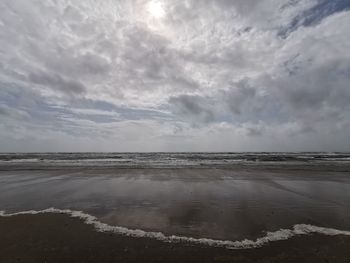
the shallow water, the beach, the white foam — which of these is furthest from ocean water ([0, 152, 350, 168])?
the white foam

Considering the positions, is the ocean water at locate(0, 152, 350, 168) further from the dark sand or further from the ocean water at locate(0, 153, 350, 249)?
the dark sand

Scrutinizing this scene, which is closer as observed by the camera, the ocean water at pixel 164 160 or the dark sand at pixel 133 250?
the dark sand at pixel 133 250

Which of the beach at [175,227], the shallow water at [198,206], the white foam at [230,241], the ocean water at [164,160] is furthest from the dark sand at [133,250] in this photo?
the ocean water at [164,160]

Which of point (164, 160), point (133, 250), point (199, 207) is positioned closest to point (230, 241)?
point (133, 250)

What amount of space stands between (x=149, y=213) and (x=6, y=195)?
30.0 ft

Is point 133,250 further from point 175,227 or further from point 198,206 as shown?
point 198,206

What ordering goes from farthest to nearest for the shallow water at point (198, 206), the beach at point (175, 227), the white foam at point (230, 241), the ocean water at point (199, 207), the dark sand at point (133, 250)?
1. the shallow water at point (198, 206)
2. the ocean water at point (199, 207)
3. the white foam at point (230, 241)
4. the beach at point (175, 227)
5. the dark sand at point (133, 250)

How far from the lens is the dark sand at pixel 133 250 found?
17.4ft

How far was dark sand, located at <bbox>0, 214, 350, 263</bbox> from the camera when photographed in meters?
5.30

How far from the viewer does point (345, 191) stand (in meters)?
13.9

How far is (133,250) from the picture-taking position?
573cm

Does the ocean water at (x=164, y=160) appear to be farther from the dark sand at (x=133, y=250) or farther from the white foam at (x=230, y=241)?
the dark sand at (x=133, y=250)

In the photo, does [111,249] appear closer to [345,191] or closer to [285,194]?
[285,194]

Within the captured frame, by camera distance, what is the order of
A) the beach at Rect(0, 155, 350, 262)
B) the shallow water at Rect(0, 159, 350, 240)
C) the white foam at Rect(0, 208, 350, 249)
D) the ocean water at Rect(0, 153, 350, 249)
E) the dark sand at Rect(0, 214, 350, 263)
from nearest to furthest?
the dark sand at Rect(0, 214, 350, 263) < the beach at Rect(0, 155, 350, 262) < the white foam at Rect(0, 208, 350, 249) < the ocean water at Rect(0, 153, 350, 249) < the shallow water at Rect(0, 159, 350, 240)
